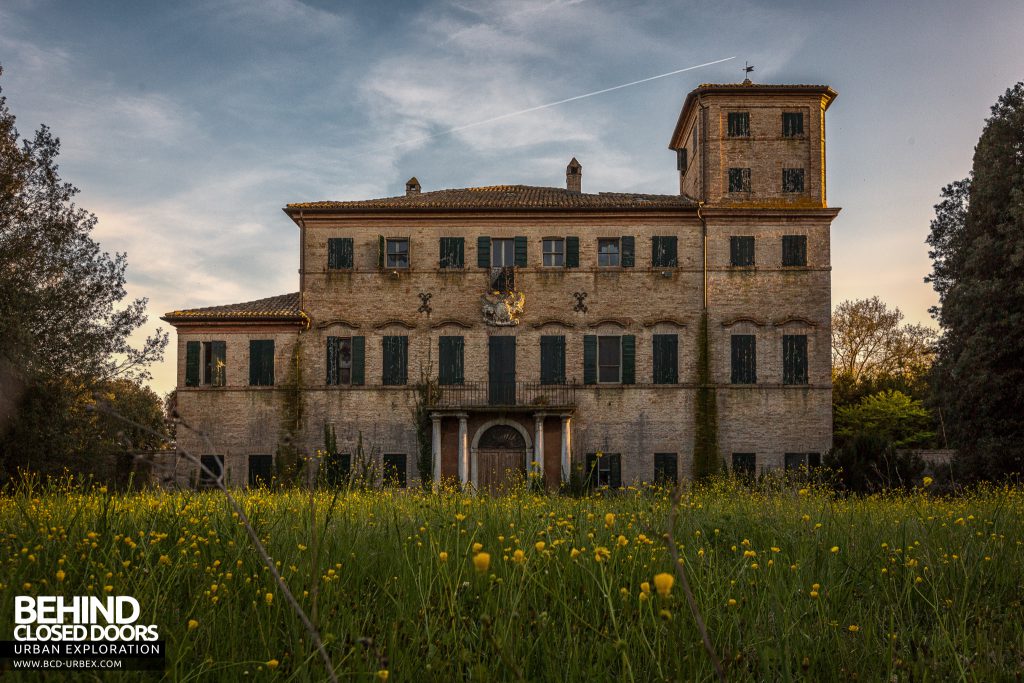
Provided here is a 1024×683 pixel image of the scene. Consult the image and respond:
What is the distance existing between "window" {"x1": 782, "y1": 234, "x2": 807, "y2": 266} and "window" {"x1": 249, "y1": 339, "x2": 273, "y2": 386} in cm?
1678

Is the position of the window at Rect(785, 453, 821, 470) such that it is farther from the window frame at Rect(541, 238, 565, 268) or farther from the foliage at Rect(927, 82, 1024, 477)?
the window frame at Rect(541, 238, 565, 268)

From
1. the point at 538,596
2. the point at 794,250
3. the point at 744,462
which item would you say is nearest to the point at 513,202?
the point at 794,250

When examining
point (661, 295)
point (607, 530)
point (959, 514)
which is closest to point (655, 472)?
point (661, 295)

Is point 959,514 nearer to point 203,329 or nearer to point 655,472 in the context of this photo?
point 655,472

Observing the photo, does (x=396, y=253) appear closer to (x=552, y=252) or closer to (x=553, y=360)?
(x=552, y=252)

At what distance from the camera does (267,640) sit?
400 centimetres

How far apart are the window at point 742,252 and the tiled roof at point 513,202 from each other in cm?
190

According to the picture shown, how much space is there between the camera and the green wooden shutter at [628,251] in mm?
26703

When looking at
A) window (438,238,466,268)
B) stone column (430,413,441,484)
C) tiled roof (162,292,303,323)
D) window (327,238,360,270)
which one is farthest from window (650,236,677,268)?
tiled roof (162,292,303,323)

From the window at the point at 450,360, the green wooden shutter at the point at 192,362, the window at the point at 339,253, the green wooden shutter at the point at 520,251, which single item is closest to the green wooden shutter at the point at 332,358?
the window at the point at 339,253

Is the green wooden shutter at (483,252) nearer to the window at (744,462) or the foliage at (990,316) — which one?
the window at (744,462)

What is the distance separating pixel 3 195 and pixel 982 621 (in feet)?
91.6

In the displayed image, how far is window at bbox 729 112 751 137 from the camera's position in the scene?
27.6 meters

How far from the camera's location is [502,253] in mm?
26922
